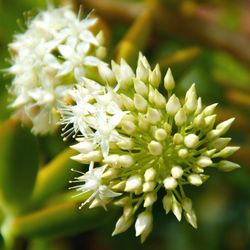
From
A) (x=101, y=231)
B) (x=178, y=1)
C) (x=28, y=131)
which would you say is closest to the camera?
(x=28, y=131)

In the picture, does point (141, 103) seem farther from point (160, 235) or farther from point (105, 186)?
point (160, 235)

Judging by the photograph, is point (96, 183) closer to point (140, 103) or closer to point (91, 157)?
point (91, 157)

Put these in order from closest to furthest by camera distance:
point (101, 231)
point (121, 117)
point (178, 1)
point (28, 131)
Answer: point (121, 117), point (28, 131), point (178, 1), point (101, 231)

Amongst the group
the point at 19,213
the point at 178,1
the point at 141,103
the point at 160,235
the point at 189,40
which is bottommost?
the point at 160,235

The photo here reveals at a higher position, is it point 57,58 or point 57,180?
point 57,58

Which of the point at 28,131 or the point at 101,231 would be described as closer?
the point at 28,131

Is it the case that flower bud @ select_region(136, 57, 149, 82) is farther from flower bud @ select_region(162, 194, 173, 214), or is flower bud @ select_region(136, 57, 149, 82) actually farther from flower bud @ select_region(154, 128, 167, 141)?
flower bud @ select_region(162, 194, 173, 214)

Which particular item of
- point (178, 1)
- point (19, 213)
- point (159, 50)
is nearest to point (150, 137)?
point (19, 213)
